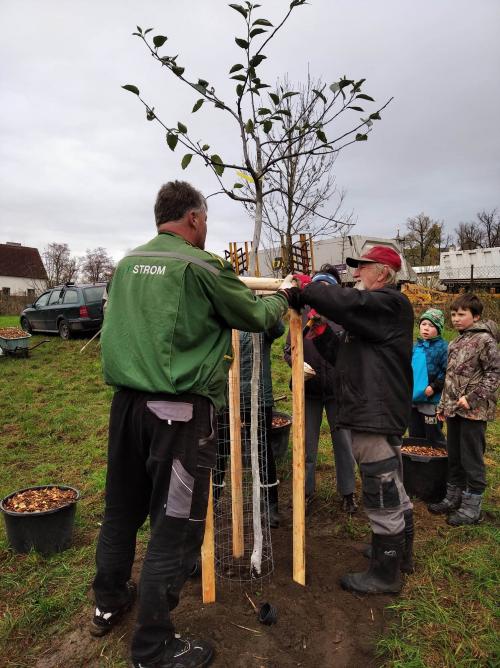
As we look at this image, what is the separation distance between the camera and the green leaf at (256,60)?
2.37 meters

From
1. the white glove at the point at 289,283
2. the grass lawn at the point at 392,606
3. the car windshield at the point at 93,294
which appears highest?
the car windshield at the point at 93,294


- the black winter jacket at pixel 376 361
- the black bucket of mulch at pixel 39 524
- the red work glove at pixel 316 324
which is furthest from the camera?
the black bucket of mulch at pixel 39 524

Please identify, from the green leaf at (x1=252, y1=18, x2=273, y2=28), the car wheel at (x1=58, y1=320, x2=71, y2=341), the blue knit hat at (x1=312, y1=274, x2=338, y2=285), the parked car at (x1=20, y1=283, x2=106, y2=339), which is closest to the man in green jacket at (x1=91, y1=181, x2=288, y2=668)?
the green leaf at (x1=252, y1=18, x2=273, y2=28)

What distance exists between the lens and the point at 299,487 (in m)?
2.91

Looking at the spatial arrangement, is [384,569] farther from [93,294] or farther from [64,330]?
[64,330]

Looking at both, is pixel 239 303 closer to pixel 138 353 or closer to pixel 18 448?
pixel 138 353

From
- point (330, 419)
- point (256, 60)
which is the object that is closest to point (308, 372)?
point (330, 419)

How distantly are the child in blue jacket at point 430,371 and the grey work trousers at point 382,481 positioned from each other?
6.02 feet

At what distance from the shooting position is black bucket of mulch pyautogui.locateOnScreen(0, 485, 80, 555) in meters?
3.40

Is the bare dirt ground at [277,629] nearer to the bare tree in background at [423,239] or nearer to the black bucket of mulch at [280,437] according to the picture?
the black bucket of mulch at [280,437]

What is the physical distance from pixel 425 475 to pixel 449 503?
0.29m

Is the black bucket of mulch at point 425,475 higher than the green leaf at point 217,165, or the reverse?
the green leaf at point 217,165

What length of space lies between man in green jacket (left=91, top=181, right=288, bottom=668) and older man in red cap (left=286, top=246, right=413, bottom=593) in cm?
65

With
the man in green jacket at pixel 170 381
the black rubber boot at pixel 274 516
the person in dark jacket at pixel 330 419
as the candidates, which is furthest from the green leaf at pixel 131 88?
the black rubber boot at pixel 274 516
